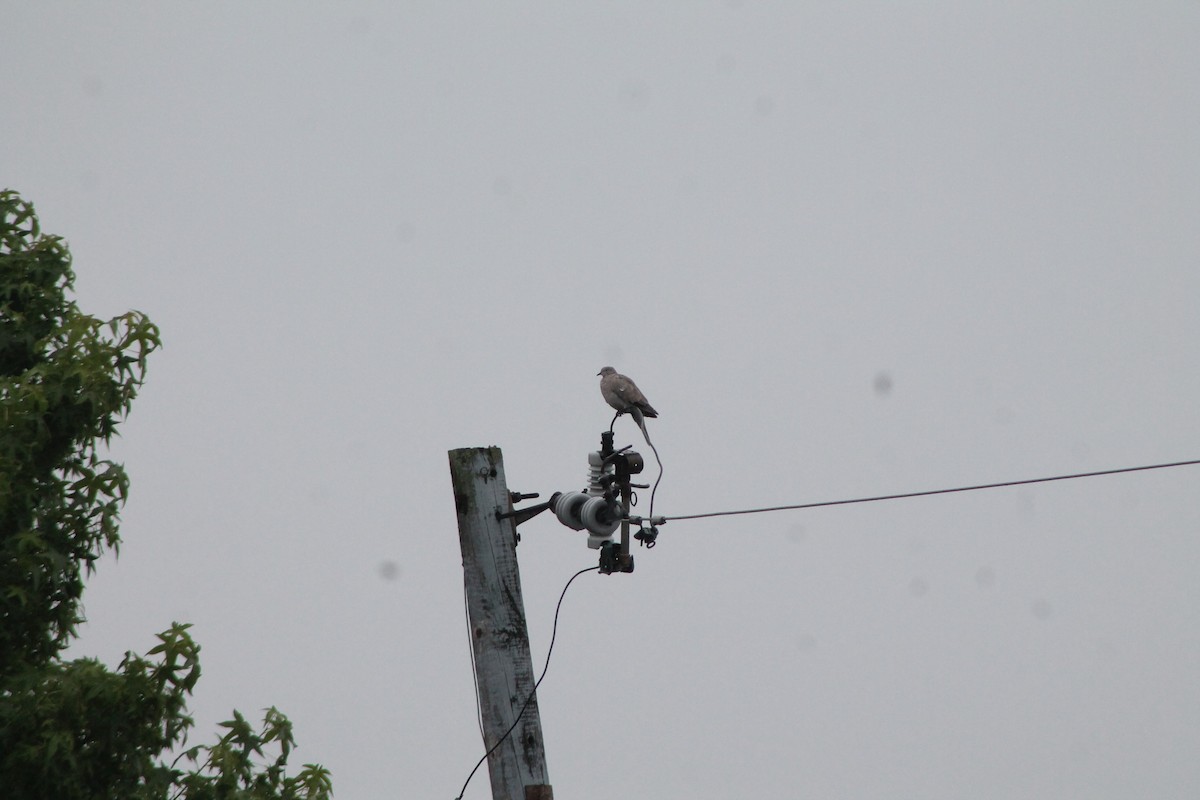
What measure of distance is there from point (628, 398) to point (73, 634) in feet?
12.4

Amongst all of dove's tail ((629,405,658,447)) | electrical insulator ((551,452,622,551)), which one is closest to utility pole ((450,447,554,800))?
electrical insulator ((551,452,622,551))

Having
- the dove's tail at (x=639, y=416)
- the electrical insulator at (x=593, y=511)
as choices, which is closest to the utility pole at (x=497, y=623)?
the electrical insulator at (x=593, y=511)

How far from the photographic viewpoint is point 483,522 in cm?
737

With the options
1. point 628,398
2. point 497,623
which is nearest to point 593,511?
point 497,623

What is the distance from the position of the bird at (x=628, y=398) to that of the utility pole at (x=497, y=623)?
1575mm

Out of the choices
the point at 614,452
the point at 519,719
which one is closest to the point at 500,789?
the point at 519,719

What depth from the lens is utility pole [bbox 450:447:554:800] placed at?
7.12 m

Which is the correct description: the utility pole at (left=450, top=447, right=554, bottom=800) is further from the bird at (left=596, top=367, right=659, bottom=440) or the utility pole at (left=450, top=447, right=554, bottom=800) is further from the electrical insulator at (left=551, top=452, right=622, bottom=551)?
the bird at (left=596, top=367, right=659, bottom=440)

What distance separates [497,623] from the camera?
7.27m

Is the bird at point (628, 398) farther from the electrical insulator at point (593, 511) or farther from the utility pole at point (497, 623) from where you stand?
the utility pole at point (497, 623)

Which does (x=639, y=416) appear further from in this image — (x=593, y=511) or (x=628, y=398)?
(x=593, y=511)

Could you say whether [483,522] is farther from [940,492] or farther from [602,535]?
[940,492]

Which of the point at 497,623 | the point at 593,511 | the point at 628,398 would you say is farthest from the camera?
the point at 628,398

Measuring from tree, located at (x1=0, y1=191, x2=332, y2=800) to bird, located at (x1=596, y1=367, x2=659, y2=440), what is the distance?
2.97 m
